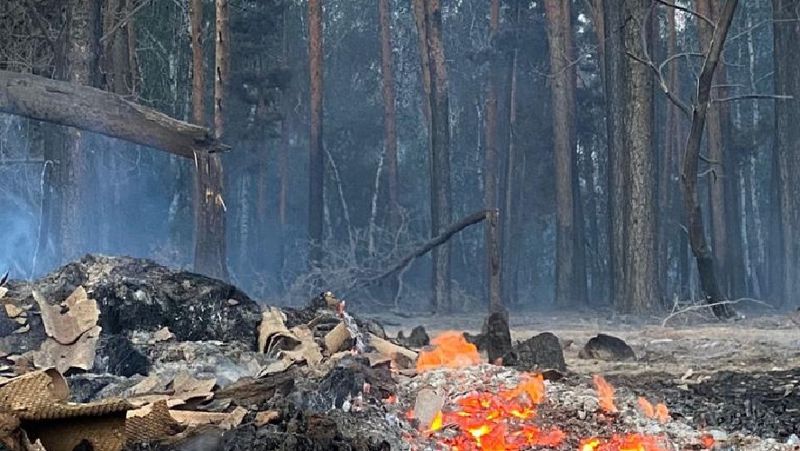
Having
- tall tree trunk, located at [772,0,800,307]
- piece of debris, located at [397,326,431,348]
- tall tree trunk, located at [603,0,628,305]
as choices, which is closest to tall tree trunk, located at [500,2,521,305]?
tall tree trunk, located at [603,0,628,305]

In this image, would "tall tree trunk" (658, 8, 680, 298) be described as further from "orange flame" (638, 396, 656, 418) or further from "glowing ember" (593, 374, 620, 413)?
"orange flame" (638, 396, 656, 418)

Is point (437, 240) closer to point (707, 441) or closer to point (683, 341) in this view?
point (683, 341)

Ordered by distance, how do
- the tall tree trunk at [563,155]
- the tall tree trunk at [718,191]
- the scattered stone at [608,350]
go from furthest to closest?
1. the tall tree trunk at [563,155]
2. the tall tree trunk at [718,191]
3. the scattered stone at [608,350]

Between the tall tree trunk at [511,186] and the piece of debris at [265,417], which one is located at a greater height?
the tall tree trunk at [511,186]

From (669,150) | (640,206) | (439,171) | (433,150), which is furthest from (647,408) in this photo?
(669,150)

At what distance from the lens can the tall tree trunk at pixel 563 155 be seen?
24297mm

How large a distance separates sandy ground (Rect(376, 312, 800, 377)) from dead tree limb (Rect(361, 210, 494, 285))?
5.28ft

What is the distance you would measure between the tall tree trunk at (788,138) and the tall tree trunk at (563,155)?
17.5 ft

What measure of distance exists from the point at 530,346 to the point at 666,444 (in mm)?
3089

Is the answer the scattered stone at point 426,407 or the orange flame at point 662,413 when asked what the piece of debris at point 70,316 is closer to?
the scattered stone at point 426,407

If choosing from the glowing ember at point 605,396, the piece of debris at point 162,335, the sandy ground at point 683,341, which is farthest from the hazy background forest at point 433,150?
the glowing ember at point 605,396

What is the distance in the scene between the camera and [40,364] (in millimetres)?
7320

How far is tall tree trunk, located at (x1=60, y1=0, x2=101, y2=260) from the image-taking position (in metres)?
15.0

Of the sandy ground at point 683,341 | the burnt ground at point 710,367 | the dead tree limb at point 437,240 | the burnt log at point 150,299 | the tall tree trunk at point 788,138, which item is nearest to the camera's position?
the burnt ground at point 710,367
